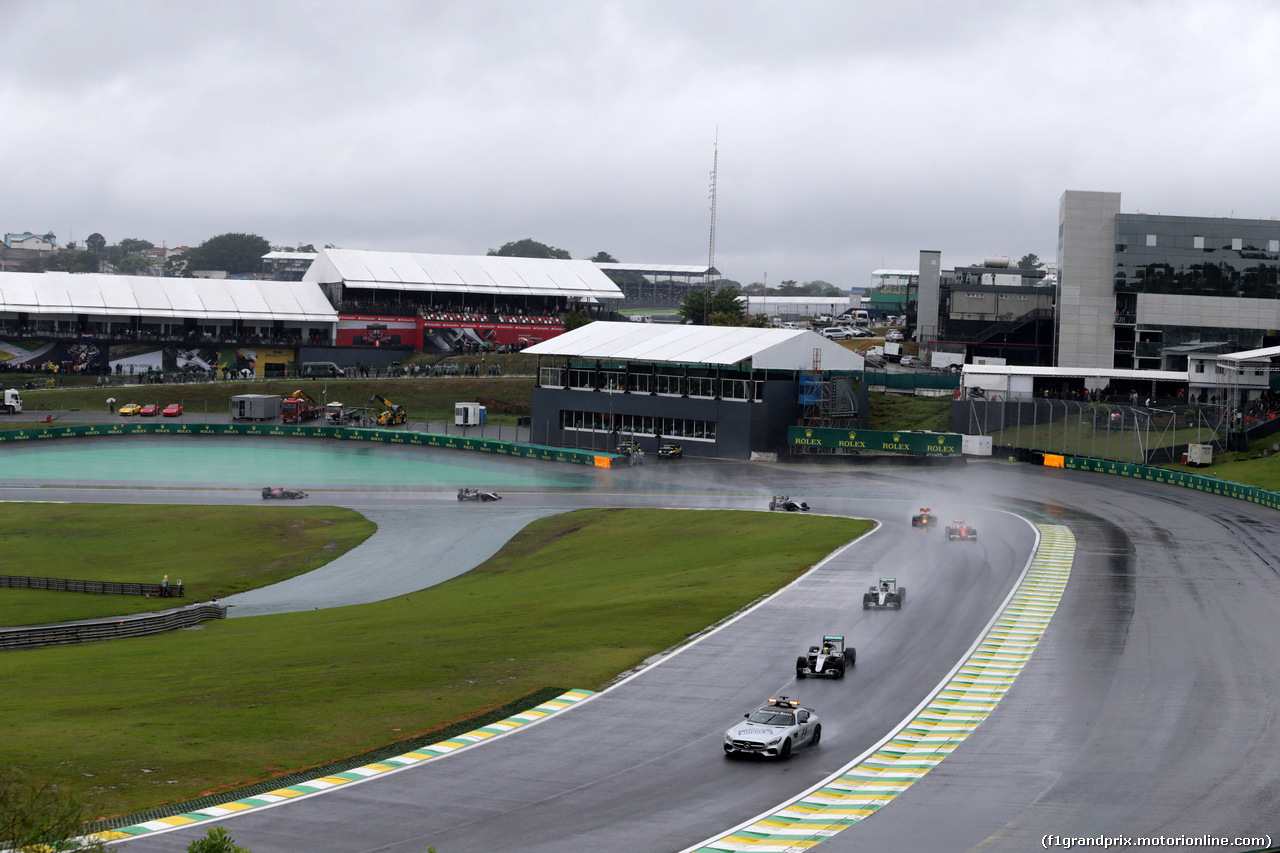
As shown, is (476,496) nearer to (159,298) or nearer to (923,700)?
(923,700)

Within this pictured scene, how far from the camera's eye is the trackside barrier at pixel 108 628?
48.6 m

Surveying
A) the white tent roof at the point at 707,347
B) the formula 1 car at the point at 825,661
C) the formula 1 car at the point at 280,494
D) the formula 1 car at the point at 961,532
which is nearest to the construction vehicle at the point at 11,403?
the formula 1 car at the point at 280,494

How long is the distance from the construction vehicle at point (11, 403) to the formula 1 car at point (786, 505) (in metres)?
83.9

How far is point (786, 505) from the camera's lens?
7838 cm

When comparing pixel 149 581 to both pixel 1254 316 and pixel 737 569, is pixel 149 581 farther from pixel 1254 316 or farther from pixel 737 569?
pixel 1254 316

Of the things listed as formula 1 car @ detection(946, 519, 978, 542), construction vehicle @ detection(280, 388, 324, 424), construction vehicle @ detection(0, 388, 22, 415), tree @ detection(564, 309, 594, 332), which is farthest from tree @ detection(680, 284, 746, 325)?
formula 1 car @ detection(946, 519, 978, 542)

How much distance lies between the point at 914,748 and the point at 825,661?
7279mm

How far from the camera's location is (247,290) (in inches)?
6122

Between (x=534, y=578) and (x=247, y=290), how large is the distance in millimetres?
107109

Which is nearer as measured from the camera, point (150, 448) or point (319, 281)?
point (150, 448)

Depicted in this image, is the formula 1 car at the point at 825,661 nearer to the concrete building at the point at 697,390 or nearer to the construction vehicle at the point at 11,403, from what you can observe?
the concrete building at the point at 697,390

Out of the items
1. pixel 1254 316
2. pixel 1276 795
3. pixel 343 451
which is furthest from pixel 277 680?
pixel 1254 316

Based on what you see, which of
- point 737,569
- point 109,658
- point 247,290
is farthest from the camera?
point 247,290

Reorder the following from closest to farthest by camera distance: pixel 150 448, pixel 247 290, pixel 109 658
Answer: pixel 109 658, pixel 150 448, pixel 247 290
